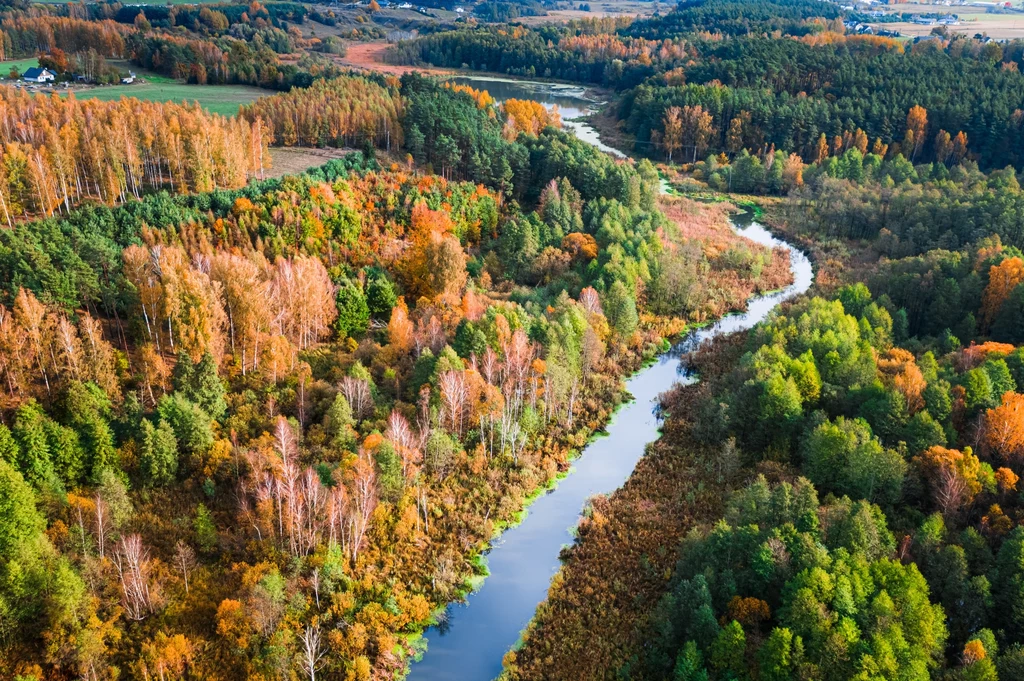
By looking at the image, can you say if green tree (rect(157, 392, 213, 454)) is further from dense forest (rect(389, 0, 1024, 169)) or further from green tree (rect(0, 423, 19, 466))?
dense forest (rect(389, 0, 1024, 169))

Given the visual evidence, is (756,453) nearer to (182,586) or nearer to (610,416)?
(610,416)

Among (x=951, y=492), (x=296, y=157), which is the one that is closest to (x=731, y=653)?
(x=951, y=492)

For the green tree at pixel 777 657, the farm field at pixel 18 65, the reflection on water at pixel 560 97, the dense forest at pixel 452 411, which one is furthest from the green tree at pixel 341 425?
the farm field at pixel 18 65

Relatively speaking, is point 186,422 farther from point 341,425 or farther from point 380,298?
point 380,298

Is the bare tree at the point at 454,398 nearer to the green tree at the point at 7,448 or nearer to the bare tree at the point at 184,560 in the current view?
the bare tree at the point at 184,560

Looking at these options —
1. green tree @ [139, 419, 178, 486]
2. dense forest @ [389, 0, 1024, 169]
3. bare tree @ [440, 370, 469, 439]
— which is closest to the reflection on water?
dense forest @ [389, 0, 1024, 169]

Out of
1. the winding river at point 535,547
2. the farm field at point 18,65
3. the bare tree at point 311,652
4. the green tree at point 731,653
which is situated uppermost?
the farm field at point 18,65
